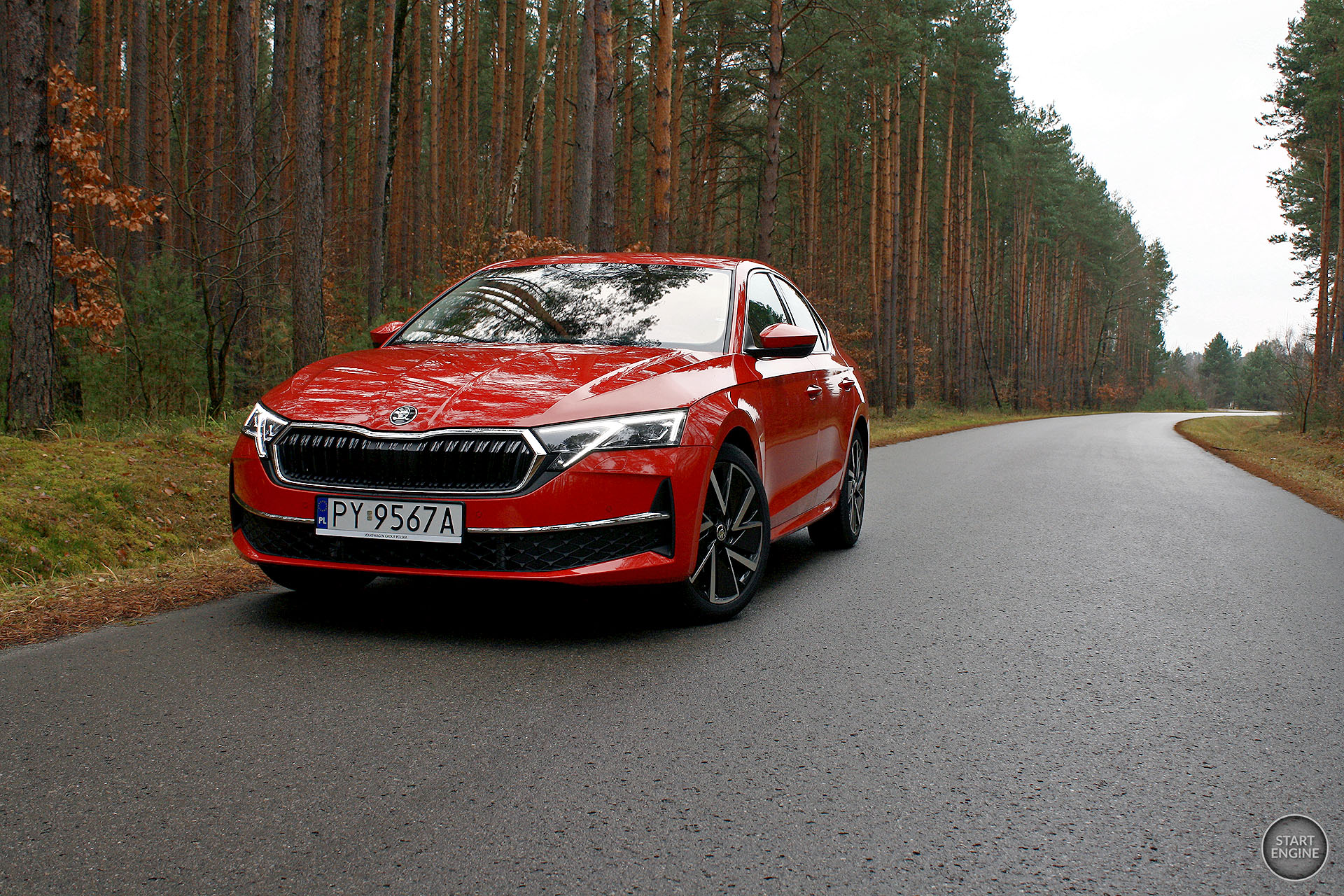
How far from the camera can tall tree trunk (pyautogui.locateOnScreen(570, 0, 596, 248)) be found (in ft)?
55.3

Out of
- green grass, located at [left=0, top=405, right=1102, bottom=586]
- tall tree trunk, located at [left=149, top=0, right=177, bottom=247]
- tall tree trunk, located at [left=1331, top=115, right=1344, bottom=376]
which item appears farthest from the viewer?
tall tree trunk, located at [left=1331, top=115, right=1344, bottom=376]

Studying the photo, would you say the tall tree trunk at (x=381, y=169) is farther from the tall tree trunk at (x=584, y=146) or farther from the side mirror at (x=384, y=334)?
the side mirror at (x=384, y=334)

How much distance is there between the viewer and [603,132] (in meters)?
16.0

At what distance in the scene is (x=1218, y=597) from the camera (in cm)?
541

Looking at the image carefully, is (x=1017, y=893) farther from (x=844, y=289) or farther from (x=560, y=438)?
(x=844, y=289)

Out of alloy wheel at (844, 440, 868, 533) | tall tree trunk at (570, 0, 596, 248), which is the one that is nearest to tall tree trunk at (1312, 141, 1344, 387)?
tall tree trunk at (570, 0, 596, 248)

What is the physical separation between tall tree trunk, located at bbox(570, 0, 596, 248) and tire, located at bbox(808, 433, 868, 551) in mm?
10291

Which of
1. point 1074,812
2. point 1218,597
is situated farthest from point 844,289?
point 1074,812

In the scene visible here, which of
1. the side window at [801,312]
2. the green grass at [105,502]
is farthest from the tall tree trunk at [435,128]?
the side window at [801,312]

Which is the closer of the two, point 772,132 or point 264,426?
point 264,426

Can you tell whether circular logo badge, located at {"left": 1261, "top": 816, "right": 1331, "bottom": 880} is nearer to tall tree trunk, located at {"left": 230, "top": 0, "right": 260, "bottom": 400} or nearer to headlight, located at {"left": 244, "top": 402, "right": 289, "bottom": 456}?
headlight, located at {"left": 244, "top": 402, "right": 289, "bottom": 456}

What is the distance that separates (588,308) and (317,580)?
1.89m

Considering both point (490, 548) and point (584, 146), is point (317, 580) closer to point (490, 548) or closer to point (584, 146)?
point (490, 548)

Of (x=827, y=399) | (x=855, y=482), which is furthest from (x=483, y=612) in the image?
(x=855, y=482)
